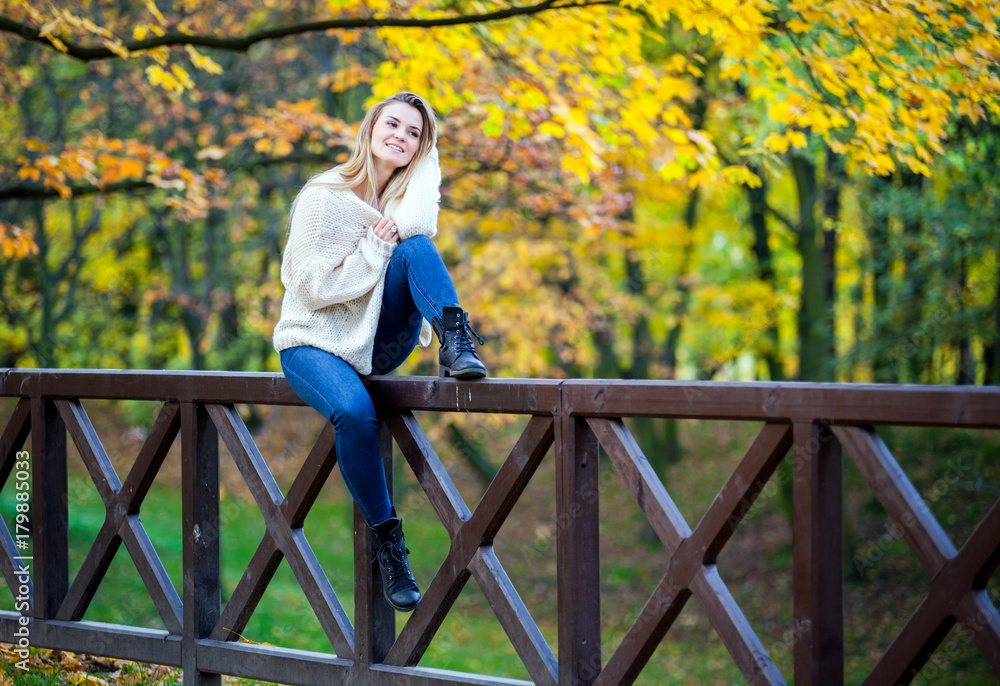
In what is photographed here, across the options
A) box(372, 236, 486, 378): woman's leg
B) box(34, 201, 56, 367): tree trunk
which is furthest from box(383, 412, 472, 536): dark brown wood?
box(34, 201, 56, 367): tree trunk

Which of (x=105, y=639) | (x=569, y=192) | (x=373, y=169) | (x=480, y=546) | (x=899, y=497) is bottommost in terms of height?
(x=105, y=639)

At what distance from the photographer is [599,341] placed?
40.8 ft

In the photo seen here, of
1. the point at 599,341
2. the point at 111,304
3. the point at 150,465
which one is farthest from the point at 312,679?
the point at 111,304

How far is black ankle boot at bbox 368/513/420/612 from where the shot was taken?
109 inches

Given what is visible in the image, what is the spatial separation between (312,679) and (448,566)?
26.8 inches

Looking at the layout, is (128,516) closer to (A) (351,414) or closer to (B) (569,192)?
(A) (351,414)

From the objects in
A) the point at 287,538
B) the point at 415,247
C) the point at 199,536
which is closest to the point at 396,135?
the point at 415,247

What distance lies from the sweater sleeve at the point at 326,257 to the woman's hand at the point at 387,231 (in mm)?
23

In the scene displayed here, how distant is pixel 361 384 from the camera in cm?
279

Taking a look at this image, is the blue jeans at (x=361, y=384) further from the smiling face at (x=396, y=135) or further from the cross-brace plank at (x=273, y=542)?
the smiling face at (x=396, y=135)

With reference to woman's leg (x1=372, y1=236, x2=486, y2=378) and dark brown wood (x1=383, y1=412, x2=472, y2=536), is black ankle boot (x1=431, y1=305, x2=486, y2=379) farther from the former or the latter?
dark brown wood (x1=383, y1=412, x2=472, y2=536)

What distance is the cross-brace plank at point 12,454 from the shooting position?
3541 mm

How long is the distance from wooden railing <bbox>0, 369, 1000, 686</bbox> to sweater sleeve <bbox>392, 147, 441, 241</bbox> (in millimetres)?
517

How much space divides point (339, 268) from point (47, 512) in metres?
1.68
